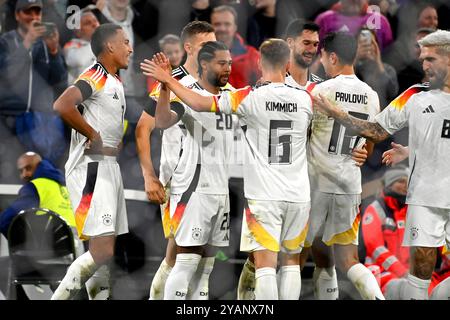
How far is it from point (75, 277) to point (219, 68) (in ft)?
3.28

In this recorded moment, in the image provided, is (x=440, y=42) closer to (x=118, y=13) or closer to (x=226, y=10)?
(x=226, y=10)

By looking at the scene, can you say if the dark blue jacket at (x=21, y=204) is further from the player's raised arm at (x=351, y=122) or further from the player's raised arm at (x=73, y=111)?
the player's raised arm at (x=351, y=122)

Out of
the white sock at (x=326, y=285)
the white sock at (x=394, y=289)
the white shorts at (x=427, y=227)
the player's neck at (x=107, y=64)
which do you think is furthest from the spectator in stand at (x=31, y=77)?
the white shorts at (x=427, y=227)

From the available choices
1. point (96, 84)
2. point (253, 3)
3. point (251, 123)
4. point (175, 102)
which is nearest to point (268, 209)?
point (251, 123)

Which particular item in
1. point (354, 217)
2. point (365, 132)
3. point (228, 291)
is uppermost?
point (365, 132)

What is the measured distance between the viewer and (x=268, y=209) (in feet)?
12.9

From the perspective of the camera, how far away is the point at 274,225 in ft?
12.8

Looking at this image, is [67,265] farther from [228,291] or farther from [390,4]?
[390,4]

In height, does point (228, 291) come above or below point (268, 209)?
below

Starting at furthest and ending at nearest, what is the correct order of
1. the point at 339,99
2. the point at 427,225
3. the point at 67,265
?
the point at 67,265 < the point at 339,99 < the point at 427,225

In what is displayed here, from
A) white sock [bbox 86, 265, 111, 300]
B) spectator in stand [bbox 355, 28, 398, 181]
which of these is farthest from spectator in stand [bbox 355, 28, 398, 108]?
white sock [bbox 86, 265, 111, 300]

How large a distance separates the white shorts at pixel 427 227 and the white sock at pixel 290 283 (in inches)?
17.7

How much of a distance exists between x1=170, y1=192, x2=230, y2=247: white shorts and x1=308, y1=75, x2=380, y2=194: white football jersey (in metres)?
0.42

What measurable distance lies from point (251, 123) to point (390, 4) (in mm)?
1552
